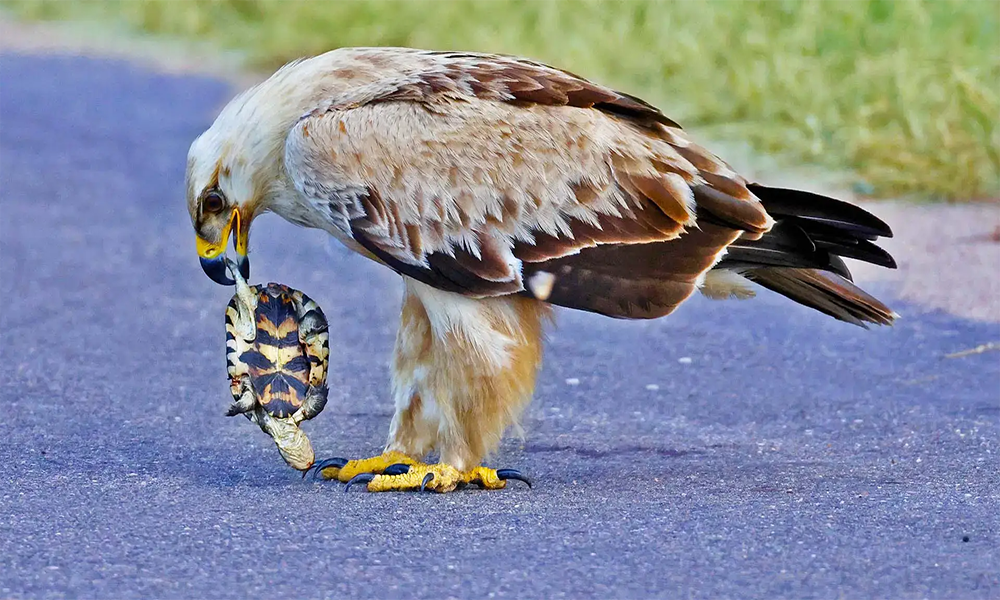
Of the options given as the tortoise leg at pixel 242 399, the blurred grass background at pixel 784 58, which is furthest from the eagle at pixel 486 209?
the blurred grass background at pixel 784 58

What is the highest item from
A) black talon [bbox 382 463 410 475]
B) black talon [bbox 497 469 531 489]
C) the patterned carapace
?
the patterned carapace

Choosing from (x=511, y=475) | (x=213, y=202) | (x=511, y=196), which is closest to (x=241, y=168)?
(x=213, y=202)

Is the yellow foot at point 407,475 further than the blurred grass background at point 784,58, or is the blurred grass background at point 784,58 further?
the blurred grass background at point 784,58

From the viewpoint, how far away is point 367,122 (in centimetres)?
547

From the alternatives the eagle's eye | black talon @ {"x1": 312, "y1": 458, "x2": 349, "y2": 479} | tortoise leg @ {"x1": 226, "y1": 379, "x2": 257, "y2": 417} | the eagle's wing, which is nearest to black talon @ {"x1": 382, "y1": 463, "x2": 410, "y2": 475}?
black talon @ {"x1": 312, "y1": 458, "x2": 349, "y2": 479}

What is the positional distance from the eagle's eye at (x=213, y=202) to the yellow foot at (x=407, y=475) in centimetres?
92

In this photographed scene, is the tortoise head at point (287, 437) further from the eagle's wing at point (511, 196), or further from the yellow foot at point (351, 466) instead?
the eagle's wing at point (511, 196)

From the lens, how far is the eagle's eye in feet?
18.5

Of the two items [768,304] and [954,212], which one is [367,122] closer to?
[768,304]

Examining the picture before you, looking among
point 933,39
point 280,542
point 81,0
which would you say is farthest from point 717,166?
point 81,0

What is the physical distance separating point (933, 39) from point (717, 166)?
6.80 m

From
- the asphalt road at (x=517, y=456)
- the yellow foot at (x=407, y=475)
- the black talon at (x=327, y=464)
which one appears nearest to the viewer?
the asphalt road at (x=517, y=456)

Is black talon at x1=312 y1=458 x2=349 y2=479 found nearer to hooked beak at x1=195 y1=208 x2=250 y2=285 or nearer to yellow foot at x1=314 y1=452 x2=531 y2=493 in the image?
yellow foot at x1=314 y1=452 x2=531 y2=493

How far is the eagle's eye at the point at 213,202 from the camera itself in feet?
18.5
